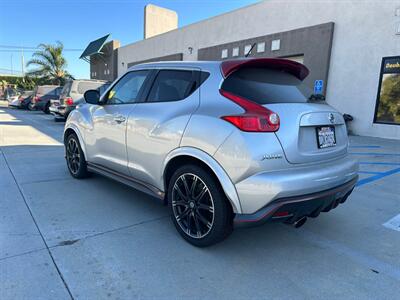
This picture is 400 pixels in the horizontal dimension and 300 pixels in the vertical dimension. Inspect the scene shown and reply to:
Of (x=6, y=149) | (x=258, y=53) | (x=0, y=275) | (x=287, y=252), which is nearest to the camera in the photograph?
(x=0, y=275)

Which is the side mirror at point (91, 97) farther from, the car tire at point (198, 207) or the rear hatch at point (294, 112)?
the rear hatch at point (294, 112)

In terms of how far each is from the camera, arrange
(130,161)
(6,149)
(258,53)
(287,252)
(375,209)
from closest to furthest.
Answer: (287,252)
(130,161)
(375,209)
(6,149)
(258,53)

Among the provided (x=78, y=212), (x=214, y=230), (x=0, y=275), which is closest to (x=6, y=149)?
(x=78, y=212)

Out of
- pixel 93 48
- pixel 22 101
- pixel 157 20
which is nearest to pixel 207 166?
pixel 22 101

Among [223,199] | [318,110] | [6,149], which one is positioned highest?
[318,110]

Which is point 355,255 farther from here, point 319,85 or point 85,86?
point 85,86

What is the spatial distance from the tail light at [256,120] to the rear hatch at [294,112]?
0.21 feet

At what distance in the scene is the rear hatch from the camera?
8.05 feet

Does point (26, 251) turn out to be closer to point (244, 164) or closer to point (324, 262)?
point (244, 164)

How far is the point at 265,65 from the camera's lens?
2928 millimetres

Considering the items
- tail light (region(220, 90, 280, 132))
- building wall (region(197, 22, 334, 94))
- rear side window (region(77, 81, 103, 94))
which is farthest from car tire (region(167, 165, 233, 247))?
rear side window (region(77, 81, 103, 94))

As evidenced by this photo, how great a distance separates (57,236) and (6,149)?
5.49 m

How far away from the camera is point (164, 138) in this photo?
3008mm

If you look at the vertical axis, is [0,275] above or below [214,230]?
below
